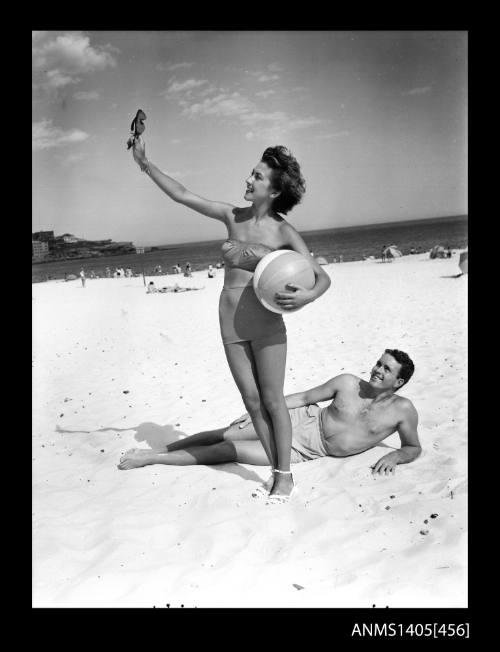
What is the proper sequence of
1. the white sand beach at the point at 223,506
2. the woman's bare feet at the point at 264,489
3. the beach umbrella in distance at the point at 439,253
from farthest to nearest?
the beach umbrella in distance at the point at 439,253 < the woman's bare feet at the point at 264,489 < the white sand beach at the point at 223,506

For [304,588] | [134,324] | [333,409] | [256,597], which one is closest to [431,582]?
[304,588]

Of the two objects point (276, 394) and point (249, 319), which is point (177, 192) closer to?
point (249, 319)

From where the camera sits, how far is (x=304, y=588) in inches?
114

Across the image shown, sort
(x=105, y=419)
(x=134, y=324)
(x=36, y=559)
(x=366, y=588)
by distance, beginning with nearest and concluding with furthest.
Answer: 1. (x=366, y=588)
2. (x=36, y=559)
3. (x=105, y=419)
4. (x=134, y=324)

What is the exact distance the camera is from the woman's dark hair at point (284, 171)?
138 inches

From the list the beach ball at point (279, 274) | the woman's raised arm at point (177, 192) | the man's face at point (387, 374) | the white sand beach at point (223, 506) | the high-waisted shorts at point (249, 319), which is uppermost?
the woman's raised arm at point (177, 192)

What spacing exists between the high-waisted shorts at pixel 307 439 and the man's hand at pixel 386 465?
1.29ft

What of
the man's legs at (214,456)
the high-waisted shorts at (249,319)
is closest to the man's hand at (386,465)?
the man's legs at (214,456)

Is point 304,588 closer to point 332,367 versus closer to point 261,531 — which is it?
point 261,531

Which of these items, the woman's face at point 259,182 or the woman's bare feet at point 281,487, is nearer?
the woman's face at point 259,182

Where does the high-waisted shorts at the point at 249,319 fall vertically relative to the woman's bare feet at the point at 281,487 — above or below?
above

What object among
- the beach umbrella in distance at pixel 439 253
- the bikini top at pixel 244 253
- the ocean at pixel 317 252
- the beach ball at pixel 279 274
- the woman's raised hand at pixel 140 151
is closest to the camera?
the beach ball at pixel 279 274

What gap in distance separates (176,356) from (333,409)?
387cm

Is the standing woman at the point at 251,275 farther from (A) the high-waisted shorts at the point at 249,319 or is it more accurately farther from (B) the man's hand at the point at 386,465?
(B) the man's hand at the point at 386,465
